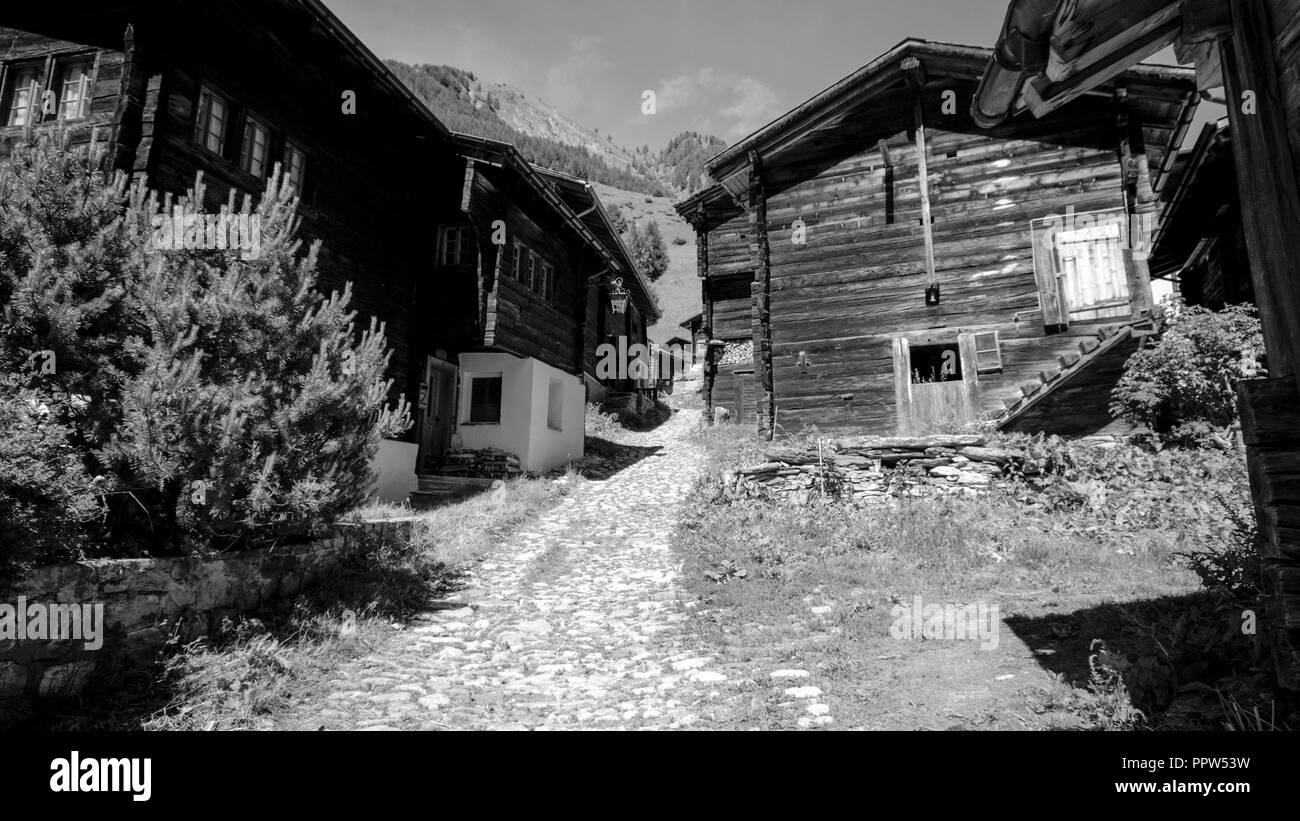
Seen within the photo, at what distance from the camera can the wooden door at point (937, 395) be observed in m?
13.0

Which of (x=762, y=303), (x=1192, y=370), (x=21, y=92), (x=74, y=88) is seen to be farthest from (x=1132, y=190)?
(x=21, y=92)

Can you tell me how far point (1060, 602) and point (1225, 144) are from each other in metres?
10.9

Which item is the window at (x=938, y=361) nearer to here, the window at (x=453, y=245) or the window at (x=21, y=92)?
the window at (x=453, y=245)

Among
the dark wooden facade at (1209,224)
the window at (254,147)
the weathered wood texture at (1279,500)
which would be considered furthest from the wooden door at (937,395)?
the window at (254,147)

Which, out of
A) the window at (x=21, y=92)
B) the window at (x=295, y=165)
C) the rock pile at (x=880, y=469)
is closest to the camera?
the window at (x=21, y=92)

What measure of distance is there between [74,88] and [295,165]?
3397 millimetres

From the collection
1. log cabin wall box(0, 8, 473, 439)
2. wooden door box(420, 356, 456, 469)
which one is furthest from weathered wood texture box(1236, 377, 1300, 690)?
wooden door box(420, 356, 456, 469)

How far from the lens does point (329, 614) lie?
22.0 ft

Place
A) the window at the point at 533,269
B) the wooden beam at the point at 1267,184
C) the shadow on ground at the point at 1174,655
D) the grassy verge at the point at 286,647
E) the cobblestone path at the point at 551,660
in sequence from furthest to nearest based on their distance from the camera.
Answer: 1. the window at the point at 533,269
2. the cobblestone path at the point at 551,660
3. the grassy verge at the point at 286,647
4. the shadow on ground at the point at 1174,655
5. the wooden beam at the point at 1267,184

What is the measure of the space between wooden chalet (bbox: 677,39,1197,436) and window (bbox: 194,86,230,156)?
9835mm

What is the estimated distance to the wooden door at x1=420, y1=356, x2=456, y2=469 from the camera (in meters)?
17.0

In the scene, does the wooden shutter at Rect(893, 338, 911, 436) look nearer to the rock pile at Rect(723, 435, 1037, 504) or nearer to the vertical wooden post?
the vertical wooden post

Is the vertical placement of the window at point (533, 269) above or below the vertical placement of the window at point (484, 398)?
above

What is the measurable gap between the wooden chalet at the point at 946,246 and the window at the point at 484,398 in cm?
775
